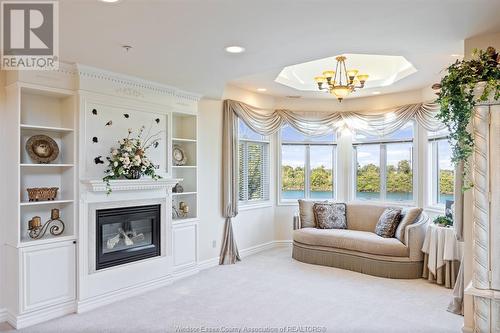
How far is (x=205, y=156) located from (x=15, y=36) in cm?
300

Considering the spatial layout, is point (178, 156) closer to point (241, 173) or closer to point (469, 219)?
point (241, 173)

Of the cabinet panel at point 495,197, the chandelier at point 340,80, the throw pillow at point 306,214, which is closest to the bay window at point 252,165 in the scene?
the throw pillow at point 306,214

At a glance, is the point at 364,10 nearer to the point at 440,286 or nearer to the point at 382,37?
the point at 382,37

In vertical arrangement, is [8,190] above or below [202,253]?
above

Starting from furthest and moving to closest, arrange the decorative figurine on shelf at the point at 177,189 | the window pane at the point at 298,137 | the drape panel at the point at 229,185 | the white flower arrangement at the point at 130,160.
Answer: the window pane at the point at 298,137
the drape panel at the point at 229,185
the decorative figurine on shelf at the point at 177,189
the white flower arrangement at the point at 130,160

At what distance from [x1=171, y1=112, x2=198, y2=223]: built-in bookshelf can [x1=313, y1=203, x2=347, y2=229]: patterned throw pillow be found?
2174 millimetres

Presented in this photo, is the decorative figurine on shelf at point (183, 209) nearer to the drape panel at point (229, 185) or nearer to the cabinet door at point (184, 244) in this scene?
the cabinet door at point (184, 244)

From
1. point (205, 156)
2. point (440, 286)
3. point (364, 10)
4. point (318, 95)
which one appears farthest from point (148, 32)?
point (440, 286)

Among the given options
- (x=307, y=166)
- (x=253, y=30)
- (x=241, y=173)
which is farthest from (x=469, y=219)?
(x=307, y=166)

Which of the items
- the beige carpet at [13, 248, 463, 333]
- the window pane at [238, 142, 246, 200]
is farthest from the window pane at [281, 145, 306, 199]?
the beige carpet at [13, 248, 463, 333]

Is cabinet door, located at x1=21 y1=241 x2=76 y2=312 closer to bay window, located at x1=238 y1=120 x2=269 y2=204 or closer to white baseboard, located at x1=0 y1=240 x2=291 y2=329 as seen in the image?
white baseboard, located at x1=0 y1=240 x2=291 y2=329

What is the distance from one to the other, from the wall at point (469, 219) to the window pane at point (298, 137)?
3842 millimetres

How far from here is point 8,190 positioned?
3543mm

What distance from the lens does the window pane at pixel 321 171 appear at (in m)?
7.03
